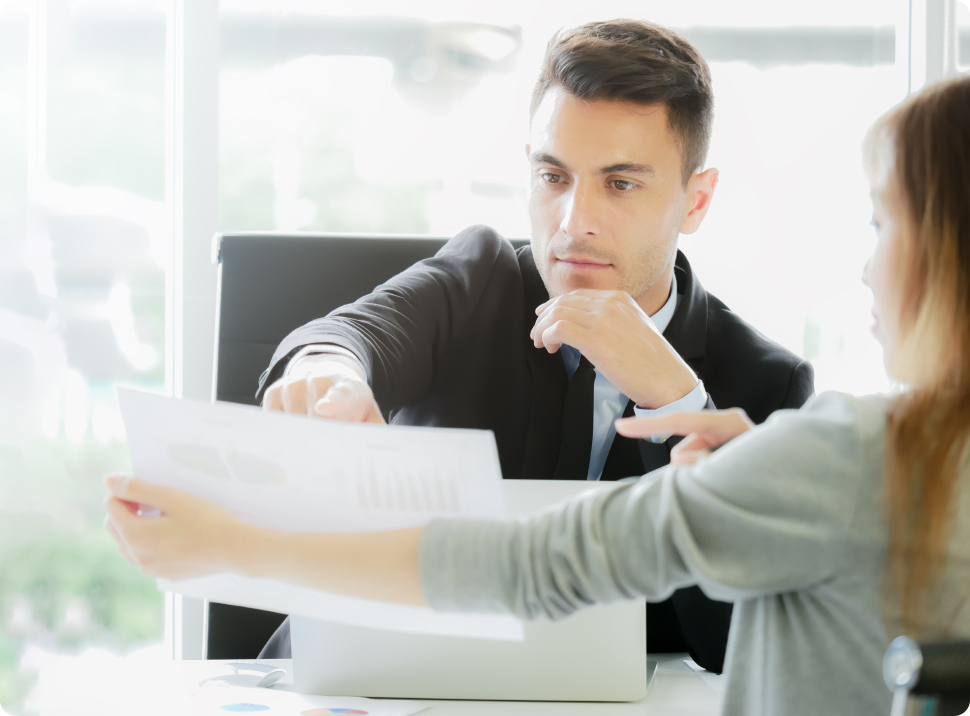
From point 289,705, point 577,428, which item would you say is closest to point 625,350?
point 577,428

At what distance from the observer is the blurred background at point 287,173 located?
1.70 meters

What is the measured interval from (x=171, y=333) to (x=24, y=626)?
2.51ft

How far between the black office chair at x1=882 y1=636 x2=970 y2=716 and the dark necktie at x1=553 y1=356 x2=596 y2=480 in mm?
754

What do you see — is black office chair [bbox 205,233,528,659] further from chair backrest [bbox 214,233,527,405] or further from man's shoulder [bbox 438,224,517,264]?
man's shoulder [bbox 438,224,517,264]

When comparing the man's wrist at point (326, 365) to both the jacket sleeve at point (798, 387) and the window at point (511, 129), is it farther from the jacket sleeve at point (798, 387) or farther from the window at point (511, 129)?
the window at point (511, 129)

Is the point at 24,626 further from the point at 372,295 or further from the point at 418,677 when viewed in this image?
the point at 418,677

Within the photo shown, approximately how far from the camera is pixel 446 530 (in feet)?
1.61

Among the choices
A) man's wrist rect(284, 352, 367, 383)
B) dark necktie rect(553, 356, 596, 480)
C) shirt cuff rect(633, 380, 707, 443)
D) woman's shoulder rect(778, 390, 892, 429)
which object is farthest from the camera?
dark necktie rect(553, 356, 596, 480)

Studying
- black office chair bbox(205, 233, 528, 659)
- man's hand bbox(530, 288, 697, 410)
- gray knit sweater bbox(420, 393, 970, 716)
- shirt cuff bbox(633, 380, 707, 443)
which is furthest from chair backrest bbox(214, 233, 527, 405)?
gray knit sweater bbox(420, 393, 970, 716)

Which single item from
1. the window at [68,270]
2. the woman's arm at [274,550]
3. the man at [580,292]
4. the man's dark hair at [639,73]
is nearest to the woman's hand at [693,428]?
the woman's arm at [274,550]

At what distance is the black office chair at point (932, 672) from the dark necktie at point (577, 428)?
2.47 feet

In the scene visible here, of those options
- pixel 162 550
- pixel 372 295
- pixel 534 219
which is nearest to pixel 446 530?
pixel 162 550

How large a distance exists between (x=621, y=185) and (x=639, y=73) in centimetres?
17

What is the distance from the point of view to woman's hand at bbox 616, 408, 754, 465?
572 mm
